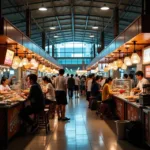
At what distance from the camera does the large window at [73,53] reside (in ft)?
143

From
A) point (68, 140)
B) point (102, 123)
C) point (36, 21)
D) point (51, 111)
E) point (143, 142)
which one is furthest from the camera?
point (36, 21)

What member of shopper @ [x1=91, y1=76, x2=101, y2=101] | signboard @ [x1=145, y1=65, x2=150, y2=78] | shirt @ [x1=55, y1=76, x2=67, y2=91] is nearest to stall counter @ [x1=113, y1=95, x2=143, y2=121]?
signboard @ [x1=145, y1=65, x2=150, y2=78]

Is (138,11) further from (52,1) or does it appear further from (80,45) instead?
(80,45)

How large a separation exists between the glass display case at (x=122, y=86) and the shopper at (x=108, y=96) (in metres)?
0.47

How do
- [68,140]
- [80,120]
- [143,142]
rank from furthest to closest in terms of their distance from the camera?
1. [80,120]
2. [68,140]
3. [143,142]

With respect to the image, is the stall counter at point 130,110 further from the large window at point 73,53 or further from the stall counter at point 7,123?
the large window at point 73,53

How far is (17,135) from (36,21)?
13.7 metres

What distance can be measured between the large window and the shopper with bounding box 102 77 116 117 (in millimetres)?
31896

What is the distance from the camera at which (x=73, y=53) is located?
145ft

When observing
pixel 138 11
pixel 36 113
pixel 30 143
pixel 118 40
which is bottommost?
pixel 30 143

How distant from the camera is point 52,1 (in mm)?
16391

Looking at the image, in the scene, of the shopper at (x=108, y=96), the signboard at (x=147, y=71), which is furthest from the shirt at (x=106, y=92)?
the signboard at (x=147, y=71)

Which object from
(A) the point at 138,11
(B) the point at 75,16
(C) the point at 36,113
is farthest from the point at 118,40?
(B) the point at 75,16

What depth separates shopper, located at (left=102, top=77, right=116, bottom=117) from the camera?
36.2 feet
